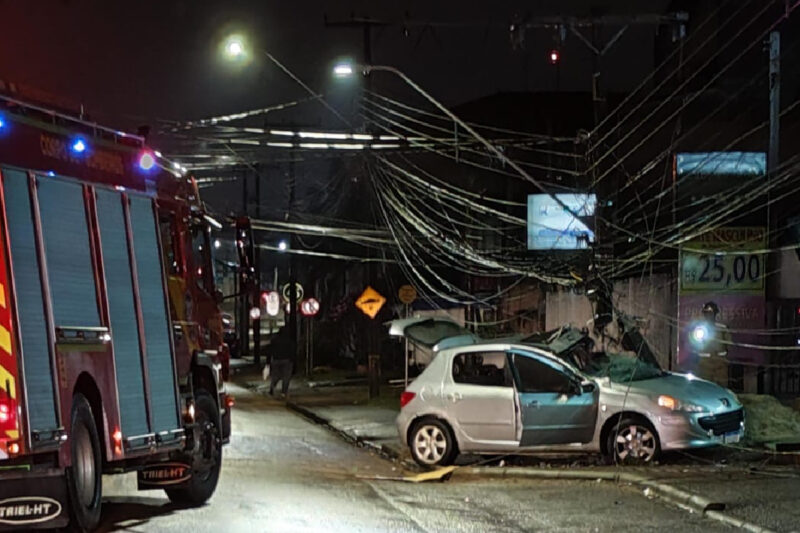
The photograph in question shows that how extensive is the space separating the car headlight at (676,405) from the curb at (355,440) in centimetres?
359

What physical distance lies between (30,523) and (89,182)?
2685 mm

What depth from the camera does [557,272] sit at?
20.8 meters

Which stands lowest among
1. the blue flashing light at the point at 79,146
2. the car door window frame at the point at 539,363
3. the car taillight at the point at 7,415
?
the car door window frame at the point at 539,363

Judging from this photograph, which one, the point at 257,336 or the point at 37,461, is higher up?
the point at 37,461

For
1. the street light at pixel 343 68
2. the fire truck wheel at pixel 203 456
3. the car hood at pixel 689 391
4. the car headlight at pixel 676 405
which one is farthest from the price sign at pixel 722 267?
the fire truck wheel at pixel 203 456

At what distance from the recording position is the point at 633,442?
1311cm

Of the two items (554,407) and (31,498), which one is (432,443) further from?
(31,498)

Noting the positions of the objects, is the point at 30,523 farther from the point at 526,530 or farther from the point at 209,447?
the point at 526,530

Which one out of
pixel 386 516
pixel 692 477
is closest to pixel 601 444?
pixel 692 477

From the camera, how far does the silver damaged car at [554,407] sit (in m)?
13.0

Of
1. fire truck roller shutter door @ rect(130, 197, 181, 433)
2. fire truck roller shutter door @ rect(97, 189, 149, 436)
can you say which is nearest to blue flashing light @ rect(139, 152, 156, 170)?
fire truck roller shutter door @ rect(130, 197, 181, 433)

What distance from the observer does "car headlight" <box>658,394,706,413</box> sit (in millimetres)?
12914

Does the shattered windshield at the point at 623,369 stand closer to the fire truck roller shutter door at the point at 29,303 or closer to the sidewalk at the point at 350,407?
the sidewalk at the point at 350,407

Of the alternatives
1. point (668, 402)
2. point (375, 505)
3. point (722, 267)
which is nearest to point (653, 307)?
point (722, 267)
